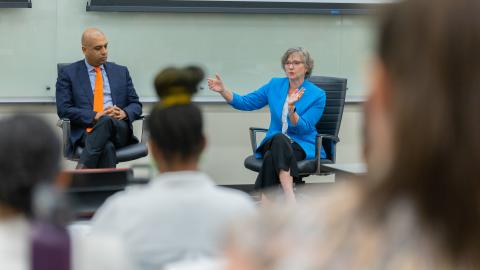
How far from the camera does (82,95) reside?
5.61 m

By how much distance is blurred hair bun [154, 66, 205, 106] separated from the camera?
2.31 metres

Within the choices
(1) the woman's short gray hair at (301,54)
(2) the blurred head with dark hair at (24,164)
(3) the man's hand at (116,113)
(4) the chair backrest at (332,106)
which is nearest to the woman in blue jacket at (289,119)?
(1) the woman's short gray hair at (301,54)

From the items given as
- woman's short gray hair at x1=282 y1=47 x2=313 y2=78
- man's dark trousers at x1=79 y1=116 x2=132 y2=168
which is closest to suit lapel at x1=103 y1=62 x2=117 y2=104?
man's dark trousers at x1=79 y1=116 x2=132 y2=168

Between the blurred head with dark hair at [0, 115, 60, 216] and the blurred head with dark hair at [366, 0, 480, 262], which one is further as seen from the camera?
the blurred head with dark hair at [0, 115, 60, 216]

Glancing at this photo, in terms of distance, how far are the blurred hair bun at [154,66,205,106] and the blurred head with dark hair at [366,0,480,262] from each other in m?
1.59

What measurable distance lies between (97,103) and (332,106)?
1.63 meters

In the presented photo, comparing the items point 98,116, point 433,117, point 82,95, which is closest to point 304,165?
point 98,116

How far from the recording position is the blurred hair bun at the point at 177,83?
7.58ft

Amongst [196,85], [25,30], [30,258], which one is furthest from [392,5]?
[25,30]

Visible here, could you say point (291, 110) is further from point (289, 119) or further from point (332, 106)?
point (332, 106)

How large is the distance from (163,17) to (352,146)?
194 centimetres

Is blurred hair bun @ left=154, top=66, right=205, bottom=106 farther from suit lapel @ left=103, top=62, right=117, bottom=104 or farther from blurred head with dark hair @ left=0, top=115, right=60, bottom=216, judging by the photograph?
suit lapel @ left=103, top=62, right=117, bottom=104

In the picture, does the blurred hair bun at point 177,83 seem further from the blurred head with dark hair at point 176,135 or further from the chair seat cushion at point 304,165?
the chair seat cushion at point 304,165

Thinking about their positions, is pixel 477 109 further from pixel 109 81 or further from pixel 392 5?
pixel 109 81
